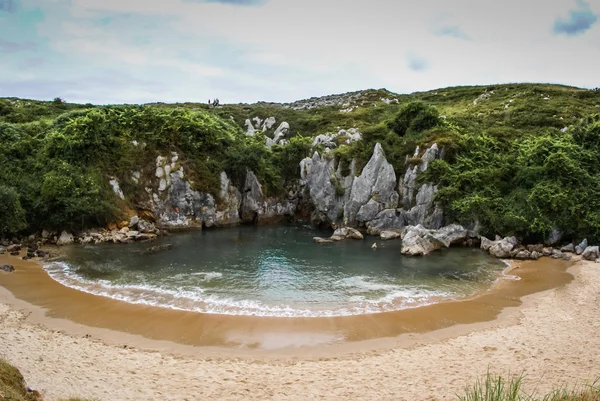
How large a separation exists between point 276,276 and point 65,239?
2241 centimetres

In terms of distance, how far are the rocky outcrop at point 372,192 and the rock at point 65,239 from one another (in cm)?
2884

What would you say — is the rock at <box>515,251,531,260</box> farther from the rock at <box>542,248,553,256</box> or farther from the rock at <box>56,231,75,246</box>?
the rock at <box>56,231,75,246</box>

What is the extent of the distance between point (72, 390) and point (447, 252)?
30.8 metres

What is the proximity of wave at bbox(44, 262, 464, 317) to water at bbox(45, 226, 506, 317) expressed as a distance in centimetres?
6

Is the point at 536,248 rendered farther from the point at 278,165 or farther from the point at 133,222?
the point at 133,222

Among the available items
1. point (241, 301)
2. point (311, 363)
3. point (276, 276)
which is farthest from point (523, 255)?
point (311, 363)

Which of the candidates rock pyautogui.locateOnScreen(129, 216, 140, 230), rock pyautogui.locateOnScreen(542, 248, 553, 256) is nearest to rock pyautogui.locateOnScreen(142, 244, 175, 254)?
rock pyautogui.locateOnScreen(129, 216, 140, 230)

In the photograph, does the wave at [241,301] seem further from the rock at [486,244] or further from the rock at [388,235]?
the rock at [388,235]

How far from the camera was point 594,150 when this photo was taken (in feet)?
132

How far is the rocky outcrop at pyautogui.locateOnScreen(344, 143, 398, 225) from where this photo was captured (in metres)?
45.7

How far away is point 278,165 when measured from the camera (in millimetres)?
56406

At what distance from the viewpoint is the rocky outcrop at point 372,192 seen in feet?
150

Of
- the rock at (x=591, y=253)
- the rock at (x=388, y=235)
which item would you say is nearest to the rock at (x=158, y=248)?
the rock at (x=388, y=235)

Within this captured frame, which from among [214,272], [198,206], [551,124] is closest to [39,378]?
[214,272]
